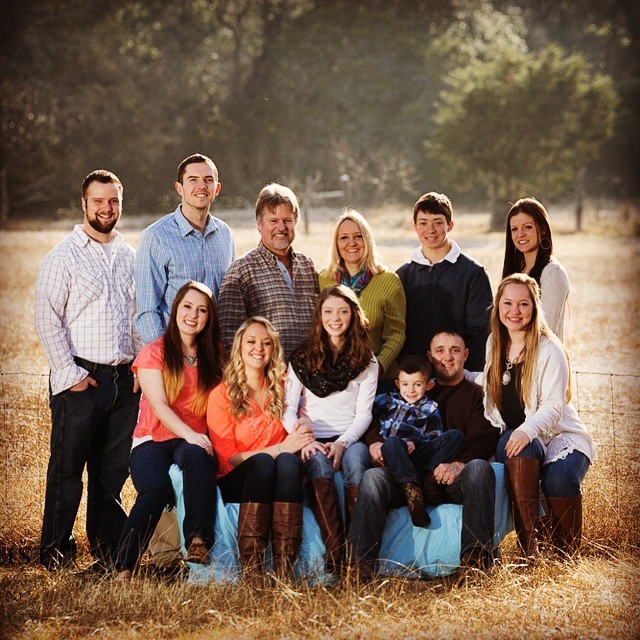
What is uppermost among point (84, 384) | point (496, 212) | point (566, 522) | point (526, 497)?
point (496, 212)

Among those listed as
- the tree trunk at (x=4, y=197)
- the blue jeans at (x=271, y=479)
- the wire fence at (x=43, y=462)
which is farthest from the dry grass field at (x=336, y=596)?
the tree trunk at (x=4, y=197)

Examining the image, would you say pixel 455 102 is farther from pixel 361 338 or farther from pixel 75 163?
pixel 361 338

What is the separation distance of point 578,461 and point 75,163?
23152 millimetres

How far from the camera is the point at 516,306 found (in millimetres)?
4219

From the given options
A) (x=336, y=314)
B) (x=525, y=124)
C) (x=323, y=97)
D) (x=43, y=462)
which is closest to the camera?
(x=336, y=314)

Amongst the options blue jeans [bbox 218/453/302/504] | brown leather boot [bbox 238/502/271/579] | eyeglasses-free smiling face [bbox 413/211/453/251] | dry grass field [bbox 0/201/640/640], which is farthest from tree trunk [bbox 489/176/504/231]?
brown leather boot [bbox 238/502/271/579]

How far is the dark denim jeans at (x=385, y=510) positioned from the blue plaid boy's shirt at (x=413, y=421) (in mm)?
243

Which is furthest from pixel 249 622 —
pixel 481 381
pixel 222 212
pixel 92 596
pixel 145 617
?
pixel 222 212

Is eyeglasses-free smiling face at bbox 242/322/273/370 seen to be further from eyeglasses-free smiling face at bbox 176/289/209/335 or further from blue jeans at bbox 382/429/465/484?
blue jeans at bbox 382/429/465/484

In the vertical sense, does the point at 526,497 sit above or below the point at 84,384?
below

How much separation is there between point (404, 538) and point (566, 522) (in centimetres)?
66

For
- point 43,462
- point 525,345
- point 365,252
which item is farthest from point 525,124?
point 525,345

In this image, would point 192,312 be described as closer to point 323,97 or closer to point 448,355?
point 448,355

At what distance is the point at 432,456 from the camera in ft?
13.7
